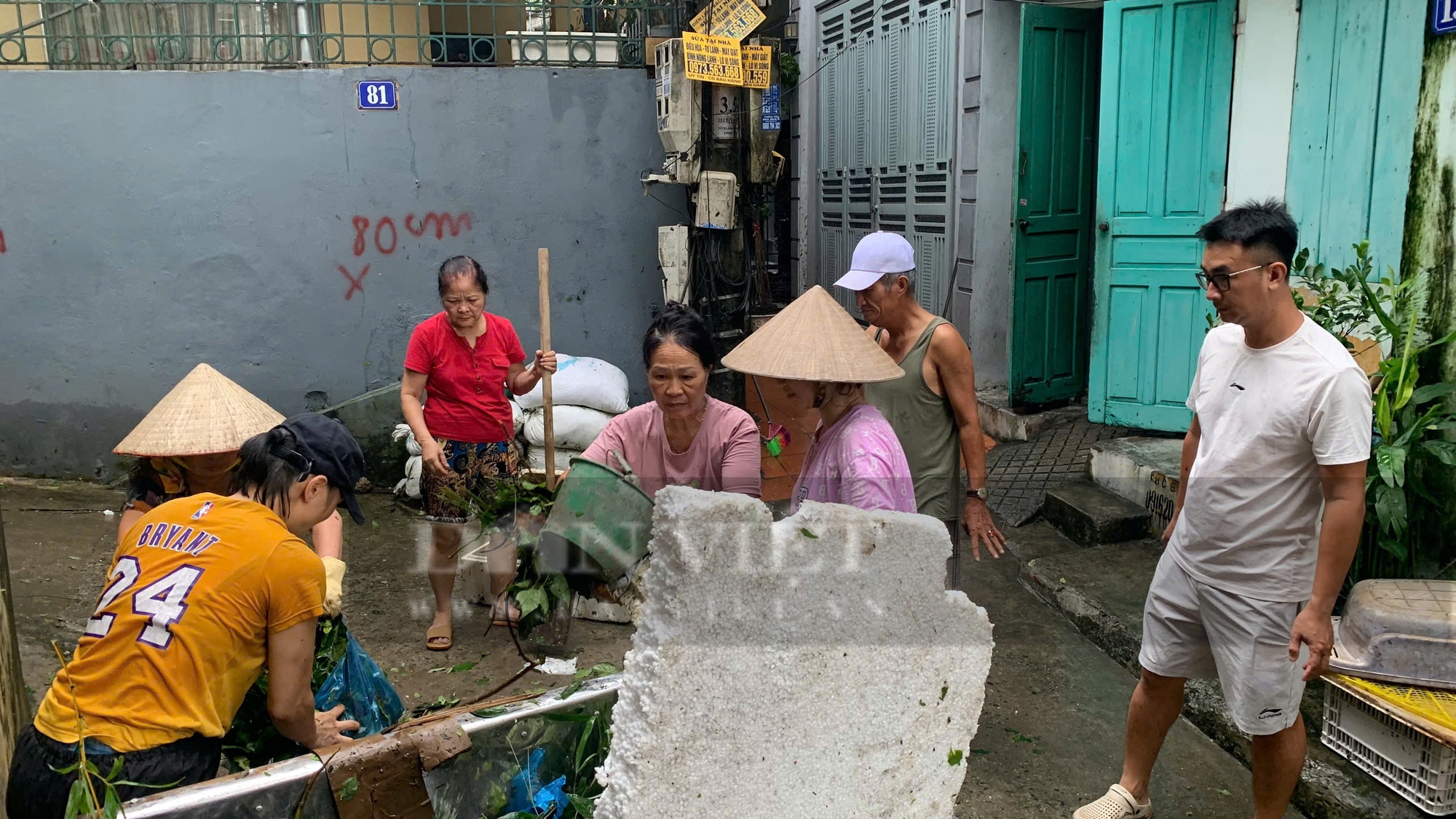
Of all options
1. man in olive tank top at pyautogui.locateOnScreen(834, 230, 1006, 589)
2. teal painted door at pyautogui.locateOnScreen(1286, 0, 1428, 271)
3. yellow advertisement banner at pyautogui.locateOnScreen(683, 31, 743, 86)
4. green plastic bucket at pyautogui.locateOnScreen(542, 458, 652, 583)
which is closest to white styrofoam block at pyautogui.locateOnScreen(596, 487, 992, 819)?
green plastic bucket at pyautogui.locateOnScreen(542, 458, 652, 583)

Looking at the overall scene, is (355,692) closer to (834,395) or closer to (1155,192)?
(834,395)

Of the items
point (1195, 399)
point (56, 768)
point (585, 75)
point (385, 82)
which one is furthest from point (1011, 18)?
point (56, 768)

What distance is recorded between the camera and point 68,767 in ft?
6.83

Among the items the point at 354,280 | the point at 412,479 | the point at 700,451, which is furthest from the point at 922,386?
the point at 354,280

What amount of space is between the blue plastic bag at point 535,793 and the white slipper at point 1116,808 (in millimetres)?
1601

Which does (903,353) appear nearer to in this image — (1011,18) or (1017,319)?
(1017,319)

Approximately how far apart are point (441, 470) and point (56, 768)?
2262 millimetres

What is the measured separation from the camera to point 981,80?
6.86m

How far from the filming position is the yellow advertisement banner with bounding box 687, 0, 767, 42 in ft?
21.6

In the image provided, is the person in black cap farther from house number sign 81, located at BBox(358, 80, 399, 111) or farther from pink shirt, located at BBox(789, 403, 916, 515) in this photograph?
house number sign 81, located at BBox(358, 80, 399, 111)

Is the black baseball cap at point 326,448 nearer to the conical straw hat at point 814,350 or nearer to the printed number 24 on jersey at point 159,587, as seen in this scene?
the printed number 24 on jersey at point 159,587

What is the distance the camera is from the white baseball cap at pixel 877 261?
3355 mm

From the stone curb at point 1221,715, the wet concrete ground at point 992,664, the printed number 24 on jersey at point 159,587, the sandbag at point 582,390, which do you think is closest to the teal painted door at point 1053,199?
the wet concrete ground at point 992,664

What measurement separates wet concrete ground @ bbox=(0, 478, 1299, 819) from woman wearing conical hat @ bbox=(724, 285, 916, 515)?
1357 millimetres
